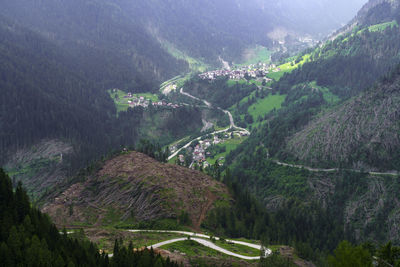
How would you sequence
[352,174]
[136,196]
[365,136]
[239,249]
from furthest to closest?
[365,136], [352,174], [136,196], [239,249]

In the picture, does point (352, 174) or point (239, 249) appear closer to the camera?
point (239, 249)

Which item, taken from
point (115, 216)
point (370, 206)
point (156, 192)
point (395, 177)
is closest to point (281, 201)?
point (370, 206)

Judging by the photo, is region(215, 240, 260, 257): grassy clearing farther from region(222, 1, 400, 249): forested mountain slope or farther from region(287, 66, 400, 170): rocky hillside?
region(287, 66, 400, 170): rocky hillside

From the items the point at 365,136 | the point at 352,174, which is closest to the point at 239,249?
the point at 352,174

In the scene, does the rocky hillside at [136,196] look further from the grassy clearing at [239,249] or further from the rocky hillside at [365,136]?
the rocky hillside at [365,136]

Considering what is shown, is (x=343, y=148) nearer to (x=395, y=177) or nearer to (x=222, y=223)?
(x=395, y=177)

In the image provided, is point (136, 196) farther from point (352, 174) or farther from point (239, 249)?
point (352, 174)

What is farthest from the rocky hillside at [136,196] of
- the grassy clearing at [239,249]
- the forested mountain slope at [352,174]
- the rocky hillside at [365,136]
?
the rocky hillside at [365,136]
